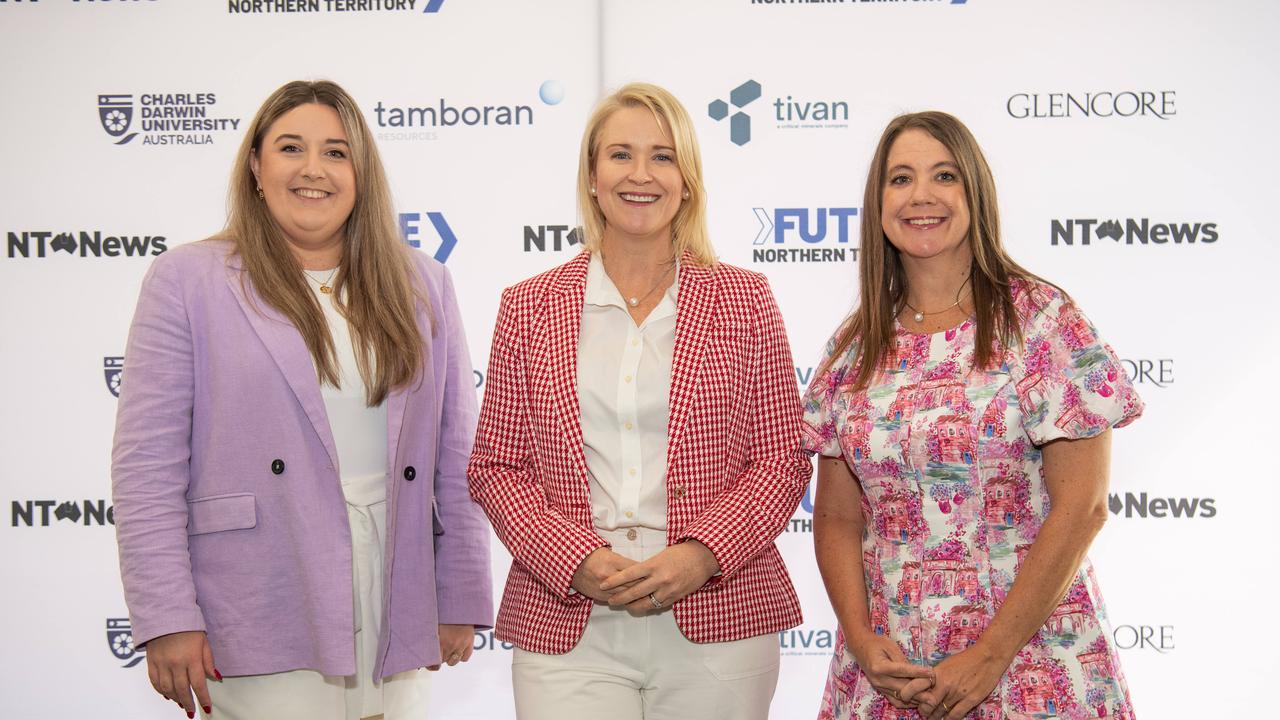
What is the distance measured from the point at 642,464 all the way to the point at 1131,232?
8.77 feet

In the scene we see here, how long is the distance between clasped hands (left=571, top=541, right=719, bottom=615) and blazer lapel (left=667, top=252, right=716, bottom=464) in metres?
0.20

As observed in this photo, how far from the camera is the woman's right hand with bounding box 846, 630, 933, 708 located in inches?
75.3

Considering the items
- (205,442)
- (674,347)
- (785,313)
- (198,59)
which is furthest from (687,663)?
(198,59)

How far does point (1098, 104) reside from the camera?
384cm

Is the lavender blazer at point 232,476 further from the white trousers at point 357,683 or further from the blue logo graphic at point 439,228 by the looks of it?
the blue logo graphic at point 439,228

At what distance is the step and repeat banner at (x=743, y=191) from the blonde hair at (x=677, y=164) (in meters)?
1.60

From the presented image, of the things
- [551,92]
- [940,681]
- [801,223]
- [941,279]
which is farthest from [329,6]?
[940,681]

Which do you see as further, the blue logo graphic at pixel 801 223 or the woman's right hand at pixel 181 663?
the blue logo graphic at pixel 801 223

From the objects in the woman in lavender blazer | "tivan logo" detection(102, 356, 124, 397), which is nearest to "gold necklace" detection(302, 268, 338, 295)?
the woman in lavender blazer

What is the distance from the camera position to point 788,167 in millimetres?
3871

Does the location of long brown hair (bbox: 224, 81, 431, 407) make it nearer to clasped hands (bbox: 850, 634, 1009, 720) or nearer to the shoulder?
the shoulder

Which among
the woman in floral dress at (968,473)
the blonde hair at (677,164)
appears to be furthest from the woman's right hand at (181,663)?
the woman in floral dress at (968,473)

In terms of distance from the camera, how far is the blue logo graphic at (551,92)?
152 inches

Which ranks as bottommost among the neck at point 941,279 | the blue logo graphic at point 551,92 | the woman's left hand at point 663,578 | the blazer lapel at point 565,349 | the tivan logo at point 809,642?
the tivan logo at point 809,642
